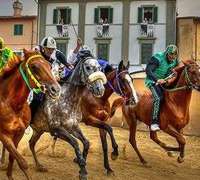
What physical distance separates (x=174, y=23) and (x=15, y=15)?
1600cm

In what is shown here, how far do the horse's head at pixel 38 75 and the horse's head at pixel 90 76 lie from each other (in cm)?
173

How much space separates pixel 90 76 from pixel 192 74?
2917 mm

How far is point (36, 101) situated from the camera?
31.6ft

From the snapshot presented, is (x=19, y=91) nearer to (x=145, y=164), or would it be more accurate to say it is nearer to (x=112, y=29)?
(x=145, y=164)

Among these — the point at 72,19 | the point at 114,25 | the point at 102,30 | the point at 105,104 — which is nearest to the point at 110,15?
the point at 114,25

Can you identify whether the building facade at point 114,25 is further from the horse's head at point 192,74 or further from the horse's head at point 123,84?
the horse's head at point 123,84

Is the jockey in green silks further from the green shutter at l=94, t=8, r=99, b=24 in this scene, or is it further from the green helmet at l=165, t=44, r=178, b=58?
the green shutter at l=94, t=8, r=99, b=24

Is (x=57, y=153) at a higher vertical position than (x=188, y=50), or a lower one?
lower

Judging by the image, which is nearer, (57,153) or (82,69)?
(82,69)

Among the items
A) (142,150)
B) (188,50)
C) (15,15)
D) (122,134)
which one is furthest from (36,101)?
(15,15)

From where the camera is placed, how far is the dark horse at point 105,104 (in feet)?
34.3

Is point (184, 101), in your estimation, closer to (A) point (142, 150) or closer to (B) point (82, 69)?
(B) point (82, 69)

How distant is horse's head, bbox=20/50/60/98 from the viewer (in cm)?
712

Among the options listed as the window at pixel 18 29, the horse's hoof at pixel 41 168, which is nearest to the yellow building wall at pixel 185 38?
the window at pixel 18 29
